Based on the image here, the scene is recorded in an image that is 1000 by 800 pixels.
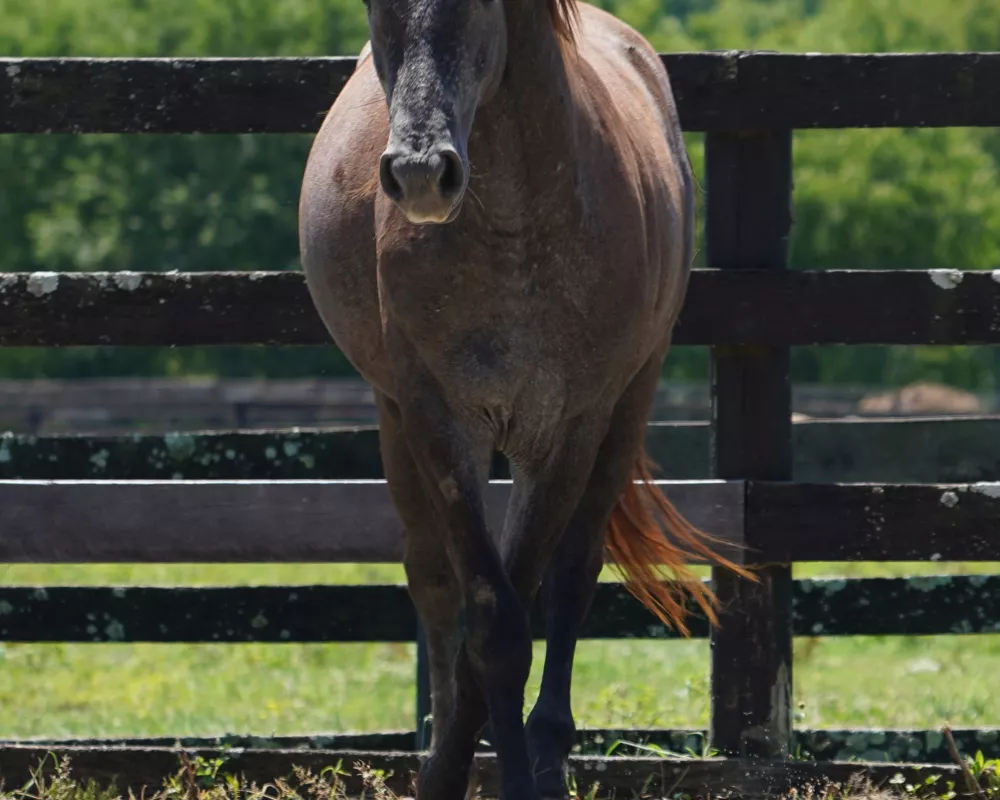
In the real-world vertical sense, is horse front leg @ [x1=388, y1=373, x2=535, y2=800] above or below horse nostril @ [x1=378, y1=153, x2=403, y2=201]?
below

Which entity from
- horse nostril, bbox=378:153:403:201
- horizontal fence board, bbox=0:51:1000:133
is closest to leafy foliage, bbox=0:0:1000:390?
horizontal fence board, bbox=0:51:1000:133

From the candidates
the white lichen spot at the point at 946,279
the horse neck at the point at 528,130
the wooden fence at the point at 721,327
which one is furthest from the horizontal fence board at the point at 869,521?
the horse neck at the point at 528,130

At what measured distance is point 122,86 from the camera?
4.60 m

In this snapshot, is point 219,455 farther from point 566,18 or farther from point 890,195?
point 890,195

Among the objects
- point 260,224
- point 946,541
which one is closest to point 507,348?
point 946,541

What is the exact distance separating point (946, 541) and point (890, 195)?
118 ft

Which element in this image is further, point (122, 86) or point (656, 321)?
point (122, 86)

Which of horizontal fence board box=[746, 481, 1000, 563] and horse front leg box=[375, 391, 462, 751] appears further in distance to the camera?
horizontal fence board box=[746, 481, 1000, 563]

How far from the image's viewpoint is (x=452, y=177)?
3.01 metres

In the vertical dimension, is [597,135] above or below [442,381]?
above

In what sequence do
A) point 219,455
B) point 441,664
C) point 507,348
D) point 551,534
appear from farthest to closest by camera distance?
point 219,455 → point 441,664 → point 551,534 → point 507,348

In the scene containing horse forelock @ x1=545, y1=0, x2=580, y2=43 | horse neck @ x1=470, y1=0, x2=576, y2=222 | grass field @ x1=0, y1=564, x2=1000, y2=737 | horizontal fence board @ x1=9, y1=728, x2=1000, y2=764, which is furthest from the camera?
grass field @ x1=0, y1=564, x2=1000, y2=737

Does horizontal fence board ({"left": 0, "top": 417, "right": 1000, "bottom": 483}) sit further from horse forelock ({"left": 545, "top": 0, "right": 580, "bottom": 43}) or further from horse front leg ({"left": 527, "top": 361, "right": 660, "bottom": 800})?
horse forelock ({"left": 545, "top": 0, "right": 580, "bottom": 43})

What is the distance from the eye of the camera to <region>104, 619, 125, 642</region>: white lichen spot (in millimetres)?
5074
